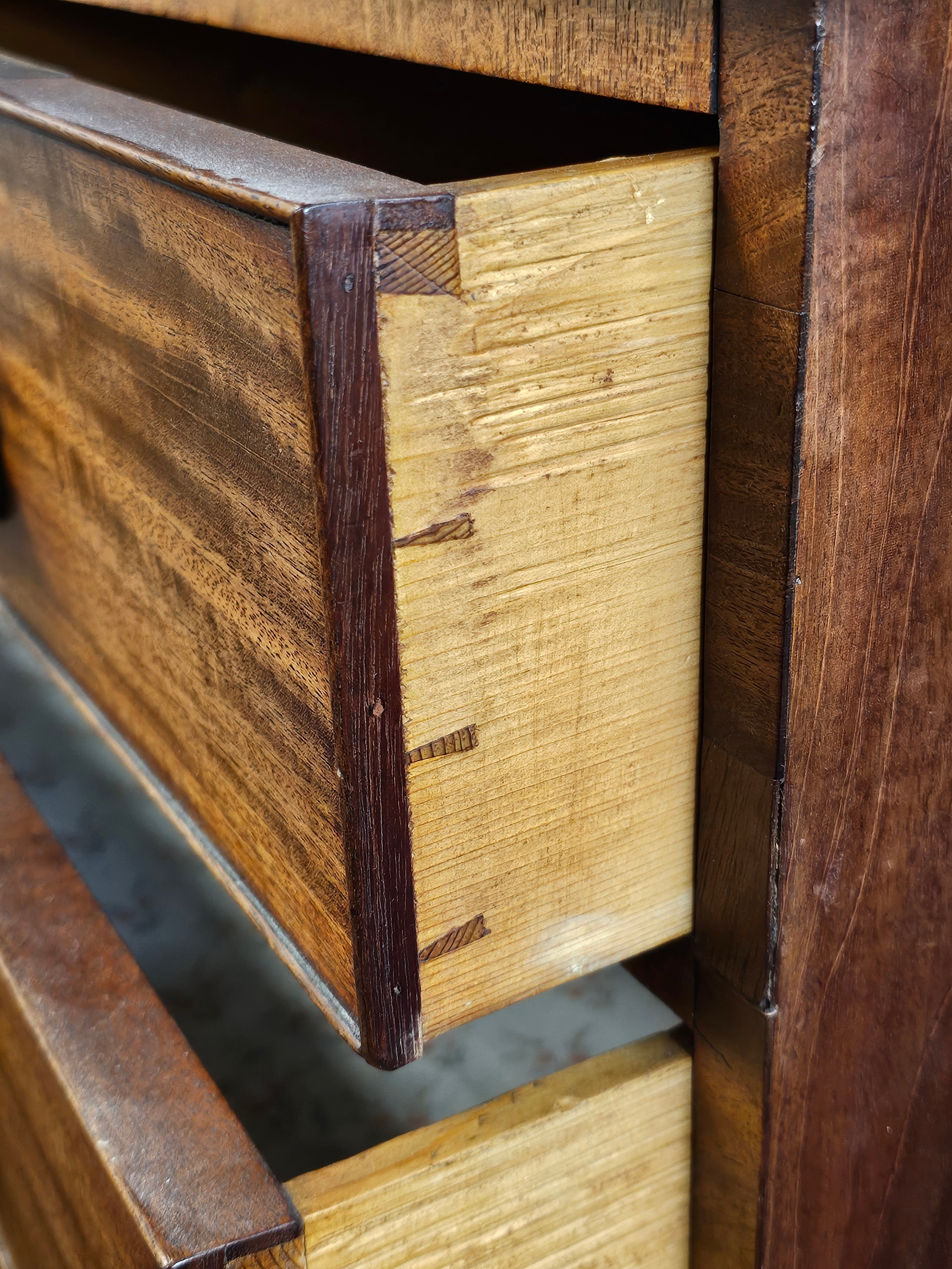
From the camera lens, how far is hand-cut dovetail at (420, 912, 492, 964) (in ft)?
1.70

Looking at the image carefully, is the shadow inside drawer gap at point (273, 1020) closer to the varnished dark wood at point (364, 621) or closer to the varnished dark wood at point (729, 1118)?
the varnished dark wood at point (729, 1118)

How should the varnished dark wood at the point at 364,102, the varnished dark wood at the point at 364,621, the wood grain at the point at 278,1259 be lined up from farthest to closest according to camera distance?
the varnished dark wood at the point at 364,102, the wood grain at the point at 278,1259, the varnished dark wood at the point at 364,621

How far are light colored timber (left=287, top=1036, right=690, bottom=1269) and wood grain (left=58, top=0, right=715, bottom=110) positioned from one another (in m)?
0.46

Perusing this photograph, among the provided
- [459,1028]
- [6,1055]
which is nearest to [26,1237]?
[6,1055]

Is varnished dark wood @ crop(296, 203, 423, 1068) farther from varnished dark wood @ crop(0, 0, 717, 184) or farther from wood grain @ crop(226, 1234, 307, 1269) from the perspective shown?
varnished dark wood @ crop(0, 0, 717, 184)

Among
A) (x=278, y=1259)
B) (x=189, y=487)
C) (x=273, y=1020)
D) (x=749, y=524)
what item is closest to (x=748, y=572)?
(x=749, y=524)

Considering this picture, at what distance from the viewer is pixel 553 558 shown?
486 mm

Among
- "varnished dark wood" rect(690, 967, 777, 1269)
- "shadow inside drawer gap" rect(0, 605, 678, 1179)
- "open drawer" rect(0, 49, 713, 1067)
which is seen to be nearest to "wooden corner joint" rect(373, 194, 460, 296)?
"open drawer" rect(0, 49, 713, 1067)

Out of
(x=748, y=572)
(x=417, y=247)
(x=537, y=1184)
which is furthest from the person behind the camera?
(x=537, y=1184)

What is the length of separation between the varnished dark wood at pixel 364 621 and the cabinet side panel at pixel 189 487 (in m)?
0.01

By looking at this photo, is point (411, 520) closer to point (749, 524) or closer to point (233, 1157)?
point (749, 524)

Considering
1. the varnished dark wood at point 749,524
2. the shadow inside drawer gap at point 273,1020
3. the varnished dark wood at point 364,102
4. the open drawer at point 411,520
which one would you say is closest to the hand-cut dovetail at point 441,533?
the open drawer at point 411,520

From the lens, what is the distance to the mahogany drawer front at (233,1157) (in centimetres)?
53

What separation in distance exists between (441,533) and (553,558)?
55 mm
